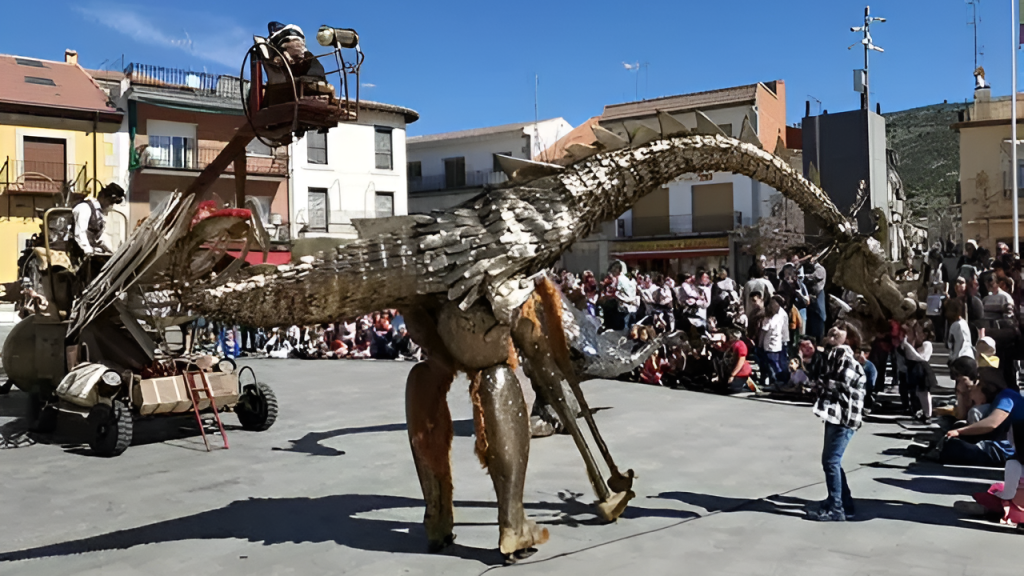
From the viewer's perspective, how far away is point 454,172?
36.6 m

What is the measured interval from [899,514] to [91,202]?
827 cm

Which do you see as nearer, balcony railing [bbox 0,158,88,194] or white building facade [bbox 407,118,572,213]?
balcony railing [bbox 0,158,88,194]

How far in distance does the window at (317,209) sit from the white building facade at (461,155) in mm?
4830

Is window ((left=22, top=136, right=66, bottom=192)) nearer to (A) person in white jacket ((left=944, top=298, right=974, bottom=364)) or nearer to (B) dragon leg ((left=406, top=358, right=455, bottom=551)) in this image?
(B) dragon leg ((left=406, top=358, right=455, bottom=551))

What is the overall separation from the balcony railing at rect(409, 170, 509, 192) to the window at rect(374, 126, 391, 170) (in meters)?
4.44

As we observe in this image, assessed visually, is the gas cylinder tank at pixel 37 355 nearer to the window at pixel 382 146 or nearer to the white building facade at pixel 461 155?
the window at pixel 382 146

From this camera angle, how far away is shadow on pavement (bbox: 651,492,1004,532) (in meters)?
5.34

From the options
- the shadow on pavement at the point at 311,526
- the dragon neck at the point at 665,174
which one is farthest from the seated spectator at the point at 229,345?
the dragon neck at the point at 665,174

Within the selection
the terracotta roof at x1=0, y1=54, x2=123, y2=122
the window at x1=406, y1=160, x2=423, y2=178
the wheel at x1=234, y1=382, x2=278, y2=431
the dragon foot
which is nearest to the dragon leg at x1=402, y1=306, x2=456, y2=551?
the dragon foot

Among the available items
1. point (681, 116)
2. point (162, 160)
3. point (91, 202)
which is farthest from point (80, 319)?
A: point (681, 116)

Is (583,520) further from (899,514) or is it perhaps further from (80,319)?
(80,319)

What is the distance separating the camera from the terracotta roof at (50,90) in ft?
79.7

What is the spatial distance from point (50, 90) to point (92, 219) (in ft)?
65.2

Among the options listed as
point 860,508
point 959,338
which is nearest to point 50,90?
point 959,338
